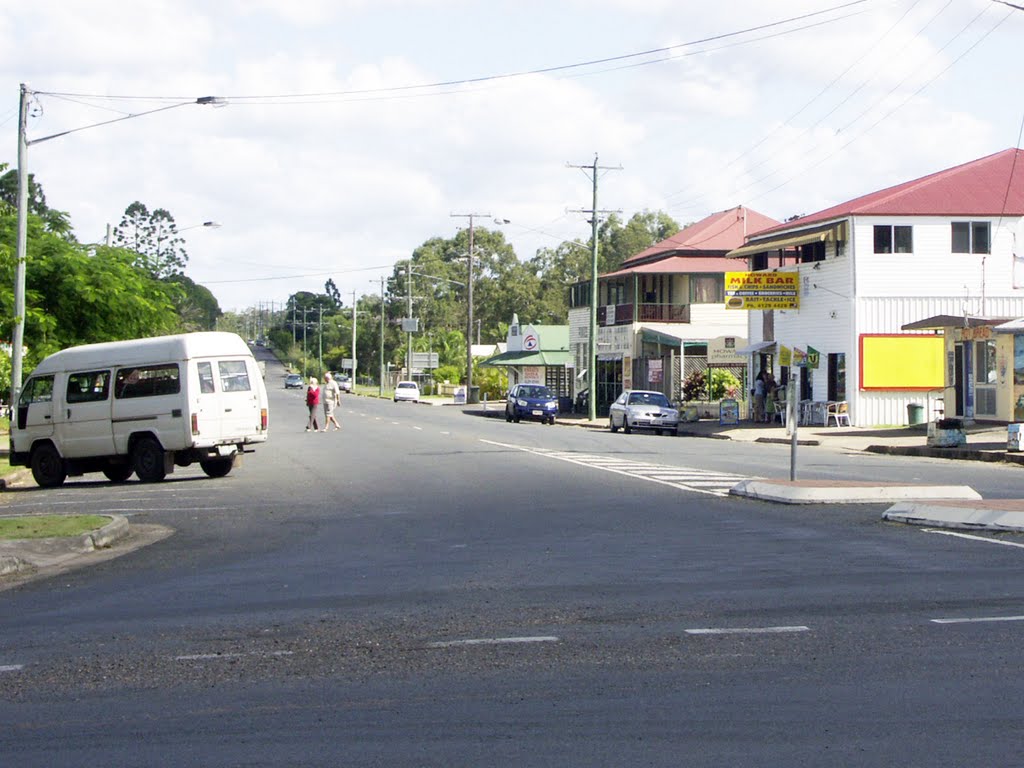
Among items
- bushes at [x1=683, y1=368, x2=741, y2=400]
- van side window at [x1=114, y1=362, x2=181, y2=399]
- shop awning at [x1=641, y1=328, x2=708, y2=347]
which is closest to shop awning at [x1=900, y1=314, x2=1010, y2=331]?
bushes at [x1=683, y1=368, x2=741, y2=400]

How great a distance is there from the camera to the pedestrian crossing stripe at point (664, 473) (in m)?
21.3

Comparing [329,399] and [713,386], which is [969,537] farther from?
[713,386]

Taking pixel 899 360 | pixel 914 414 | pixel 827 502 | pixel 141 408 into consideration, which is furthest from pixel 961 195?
pixel 141 408

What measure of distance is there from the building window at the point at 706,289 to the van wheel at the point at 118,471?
138 feet

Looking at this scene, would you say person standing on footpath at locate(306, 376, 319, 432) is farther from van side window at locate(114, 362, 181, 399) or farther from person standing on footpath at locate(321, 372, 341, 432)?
van side window at locate(114, 362, 181, 399)

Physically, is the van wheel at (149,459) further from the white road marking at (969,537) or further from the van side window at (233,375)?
the white road marking at (969,537)

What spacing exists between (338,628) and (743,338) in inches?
2053

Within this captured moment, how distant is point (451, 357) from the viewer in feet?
363

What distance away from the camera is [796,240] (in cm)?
4450

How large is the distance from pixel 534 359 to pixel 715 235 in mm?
20363

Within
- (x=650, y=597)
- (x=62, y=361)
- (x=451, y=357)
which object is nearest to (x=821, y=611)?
(x=650, y=597)

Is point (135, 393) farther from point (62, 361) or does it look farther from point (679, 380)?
point (679, 380)

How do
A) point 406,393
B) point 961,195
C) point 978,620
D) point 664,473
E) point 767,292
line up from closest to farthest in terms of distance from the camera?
point 978,620 < point 664,473 < point 961,195 < point 767,292 < point 406,393

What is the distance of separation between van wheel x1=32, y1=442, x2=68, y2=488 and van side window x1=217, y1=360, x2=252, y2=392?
11.5 ft
